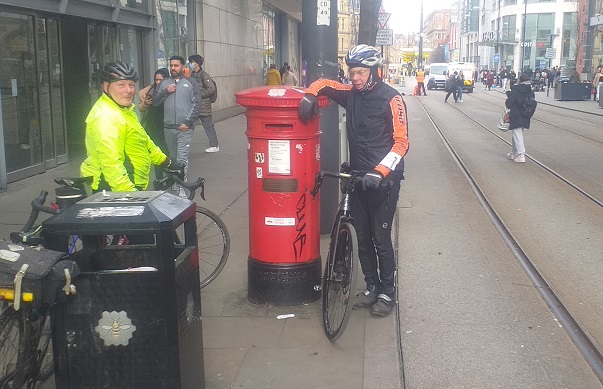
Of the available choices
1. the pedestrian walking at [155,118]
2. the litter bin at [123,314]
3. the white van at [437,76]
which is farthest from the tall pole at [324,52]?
the white van at [437,76]

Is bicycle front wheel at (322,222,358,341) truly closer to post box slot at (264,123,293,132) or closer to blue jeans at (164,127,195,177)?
post box slot at (264,123,293,132)

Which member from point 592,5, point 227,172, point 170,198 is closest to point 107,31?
point 227,172

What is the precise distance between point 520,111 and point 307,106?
963 cm

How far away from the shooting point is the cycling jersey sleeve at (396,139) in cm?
465

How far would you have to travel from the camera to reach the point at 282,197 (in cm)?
511

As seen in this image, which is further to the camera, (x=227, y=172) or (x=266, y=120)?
(x=227, y=172)

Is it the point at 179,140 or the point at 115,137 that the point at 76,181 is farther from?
the point at 179,140

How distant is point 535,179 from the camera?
37.9ft

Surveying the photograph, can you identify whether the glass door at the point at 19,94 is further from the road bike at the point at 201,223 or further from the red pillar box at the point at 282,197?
the red pillar box at the point at 282,197

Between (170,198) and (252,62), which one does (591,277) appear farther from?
(252,62)

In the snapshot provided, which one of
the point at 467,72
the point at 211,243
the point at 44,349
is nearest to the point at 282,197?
the point at 211,243

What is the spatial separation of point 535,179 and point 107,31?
8.86 meters

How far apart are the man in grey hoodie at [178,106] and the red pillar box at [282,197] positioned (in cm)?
405

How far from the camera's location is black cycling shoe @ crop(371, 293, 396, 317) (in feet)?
16.9
